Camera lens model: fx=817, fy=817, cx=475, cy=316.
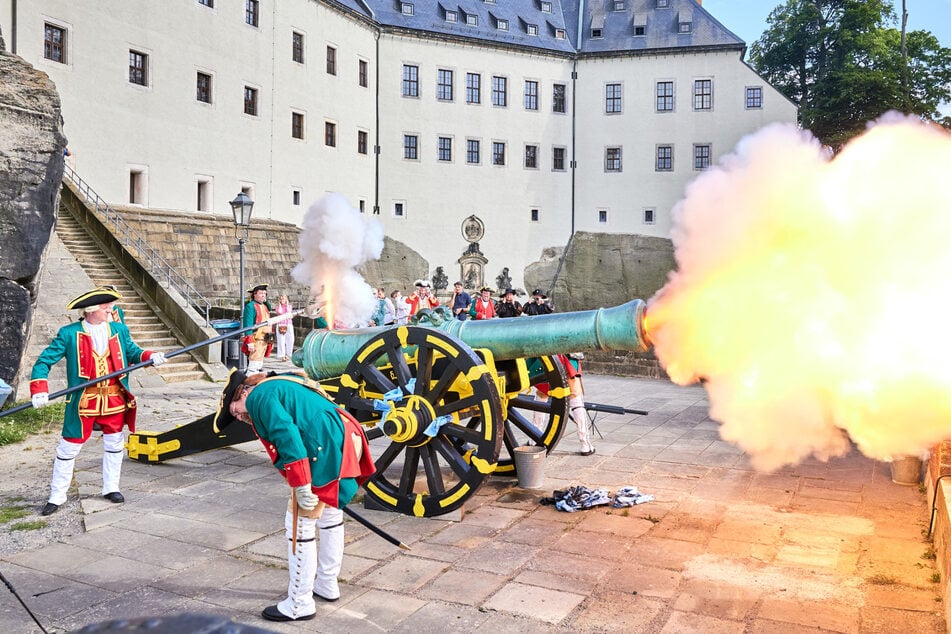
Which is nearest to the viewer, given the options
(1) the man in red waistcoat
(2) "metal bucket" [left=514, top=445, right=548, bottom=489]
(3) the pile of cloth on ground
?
(3) the pile of cloth on ground

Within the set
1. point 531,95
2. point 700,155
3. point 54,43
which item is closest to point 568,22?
point 531,95

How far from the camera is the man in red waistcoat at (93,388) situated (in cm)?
660

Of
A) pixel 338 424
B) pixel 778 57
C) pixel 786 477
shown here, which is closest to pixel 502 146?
pixel 778 57

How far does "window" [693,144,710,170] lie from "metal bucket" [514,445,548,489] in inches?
1370

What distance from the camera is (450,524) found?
614 centimetres

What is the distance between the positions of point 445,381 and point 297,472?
1947 mm

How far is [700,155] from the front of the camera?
1556 inches

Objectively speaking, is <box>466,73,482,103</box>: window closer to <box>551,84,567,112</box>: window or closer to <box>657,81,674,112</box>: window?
<box>551,84,567,112</box>: window

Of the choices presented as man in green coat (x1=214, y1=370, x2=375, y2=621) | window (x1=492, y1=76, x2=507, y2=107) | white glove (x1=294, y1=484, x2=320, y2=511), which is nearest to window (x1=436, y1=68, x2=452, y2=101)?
window (x1=492, y1=76, x2=507, y2=107)

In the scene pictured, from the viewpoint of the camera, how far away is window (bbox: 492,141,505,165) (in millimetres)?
38844

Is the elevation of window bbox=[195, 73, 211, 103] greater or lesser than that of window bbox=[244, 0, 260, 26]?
lesser

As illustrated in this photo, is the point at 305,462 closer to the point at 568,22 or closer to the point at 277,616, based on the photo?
the point at 277,616

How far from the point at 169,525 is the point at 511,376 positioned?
9.65 ft

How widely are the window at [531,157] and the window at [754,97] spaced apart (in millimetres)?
10261
